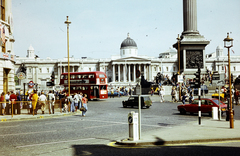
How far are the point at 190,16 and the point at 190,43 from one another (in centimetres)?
357

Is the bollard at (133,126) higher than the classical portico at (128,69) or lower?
lower

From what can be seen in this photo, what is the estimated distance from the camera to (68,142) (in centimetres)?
1087

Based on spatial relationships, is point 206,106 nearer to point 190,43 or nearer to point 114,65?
point 190,43

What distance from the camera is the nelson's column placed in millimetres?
39250

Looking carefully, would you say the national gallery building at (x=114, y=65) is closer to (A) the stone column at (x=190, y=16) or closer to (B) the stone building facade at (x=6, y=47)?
(A) the stone column at (x=190, y=16)

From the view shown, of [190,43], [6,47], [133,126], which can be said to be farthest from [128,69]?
[133,126]

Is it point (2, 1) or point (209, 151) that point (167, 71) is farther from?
point (209, 151)

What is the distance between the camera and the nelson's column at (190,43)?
3925cm

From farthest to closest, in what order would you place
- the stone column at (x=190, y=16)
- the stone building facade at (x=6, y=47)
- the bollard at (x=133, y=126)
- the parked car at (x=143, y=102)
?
the stone column at (x=190, y=16)
the parked car at (x=143, y=102)
the stone building facade at (x=6, y=47)
the bollard at (x=133, y=126)

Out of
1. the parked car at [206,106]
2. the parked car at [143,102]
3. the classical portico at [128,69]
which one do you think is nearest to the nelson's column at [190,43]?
the parked car at [143,102]

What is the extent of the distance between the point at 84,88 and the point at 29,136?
30536 mm

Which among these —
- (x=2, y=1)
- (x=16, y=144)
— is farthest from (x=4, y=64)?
(x=16, y=144)

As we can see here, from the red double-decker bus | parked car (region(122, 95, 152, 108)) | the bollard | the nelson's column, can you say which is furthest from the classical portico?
the bollard

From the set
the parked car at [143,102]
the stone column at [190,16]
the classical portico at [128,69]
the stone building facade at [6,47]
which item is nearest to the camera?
the stone building facade at [6,47]
